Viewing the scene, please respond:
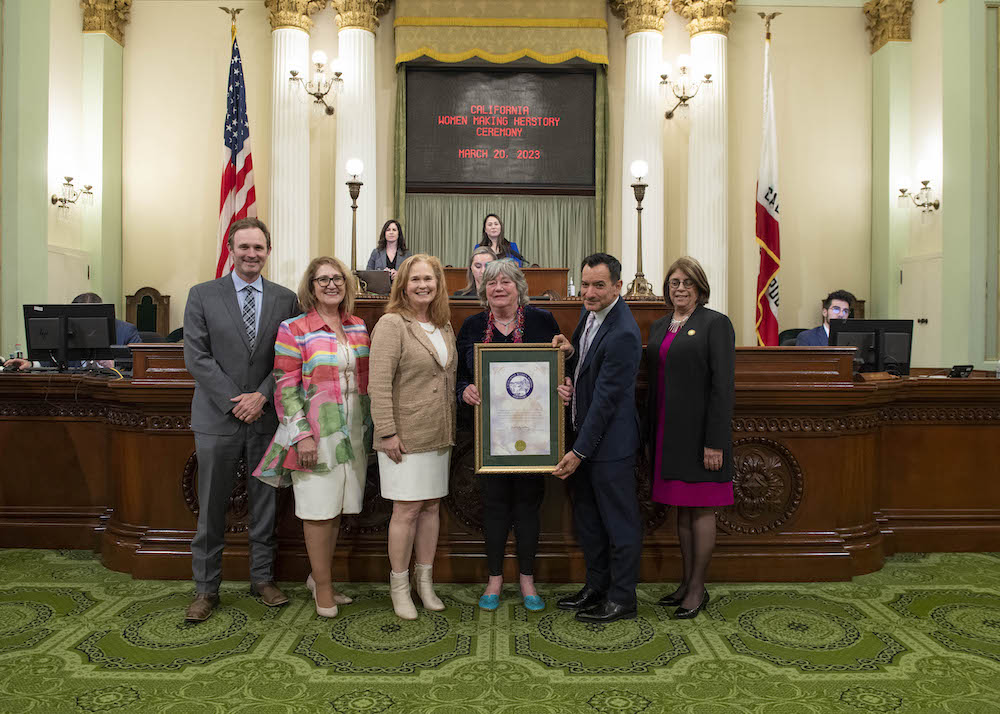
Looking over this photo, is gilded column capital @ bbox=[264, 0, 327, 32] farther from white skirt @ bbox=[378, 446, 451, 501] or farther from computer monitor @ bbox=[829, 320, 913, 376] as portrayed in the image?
white skirt @ bbox=[378, 446, 451, 501]

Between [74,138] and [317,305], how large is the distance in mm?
8668

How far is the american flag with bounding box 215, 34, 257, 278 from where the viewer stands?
9.19 m

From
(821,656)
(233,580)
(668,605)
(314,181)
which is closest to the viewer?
(821,656)

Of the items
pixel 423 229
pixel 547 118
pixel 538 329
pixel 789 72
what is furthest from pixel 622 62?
pixel 538 329

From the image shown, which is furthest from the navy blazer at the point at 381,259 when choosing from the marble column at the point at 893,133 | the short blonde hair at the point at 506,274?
the marble column at the point at 893,133

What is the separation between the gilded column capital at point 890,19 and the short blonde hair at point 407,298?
1018 cm

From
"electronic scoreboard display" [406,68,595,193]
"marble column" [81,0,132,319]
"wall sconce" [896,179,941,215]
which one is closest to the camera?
"wall sconce" [896,179,941,215]

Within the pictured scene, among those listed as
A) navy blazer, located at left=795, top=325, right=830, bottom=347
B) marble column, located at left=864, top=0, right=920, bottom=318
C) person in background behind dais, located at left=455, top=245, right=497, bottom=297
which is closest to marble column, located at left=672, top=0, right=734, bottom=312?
marble column, located at left=864, top=0, right=920, bottom=318

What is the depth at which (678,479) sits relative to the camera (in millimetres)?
3492

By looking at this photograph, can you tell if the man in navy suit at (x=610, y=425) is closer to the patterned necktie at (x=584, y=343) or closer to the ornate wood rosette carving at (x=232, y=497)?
the patterned necktie at (x=584, y=343)

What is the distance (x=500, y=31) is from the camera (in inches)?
416

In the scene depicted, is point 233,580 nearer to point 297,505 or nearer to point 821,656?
point 297,505

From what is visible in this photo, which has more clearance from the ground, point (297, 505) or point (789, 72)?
point (789, 72)

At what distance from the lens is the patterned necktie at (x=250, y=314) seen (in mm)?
3527
